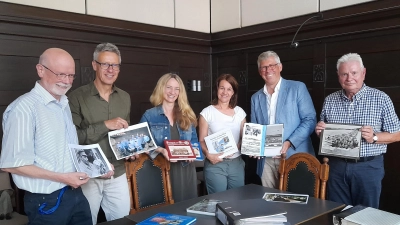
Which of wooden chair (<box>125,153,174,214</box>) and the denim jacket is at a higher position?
the denim jacket

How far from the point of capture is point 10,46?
3.31m

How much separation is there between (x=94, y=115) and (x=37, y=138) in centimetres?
64

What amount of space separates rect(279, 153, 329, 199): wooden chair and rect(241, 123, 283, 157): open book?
30cm

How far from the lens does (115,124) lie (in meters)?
2.42

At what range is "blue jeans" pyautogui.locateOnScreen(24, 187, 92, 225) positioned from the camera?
1.87 metres

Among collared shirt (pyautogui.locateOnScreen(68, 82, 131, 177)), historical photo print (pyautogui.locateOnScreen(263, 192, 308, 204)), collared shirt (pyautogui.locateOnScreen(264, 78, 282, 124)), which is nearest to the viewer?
historical photo print (pyautogui.locateOnScreen(263, 192, 308, 204))

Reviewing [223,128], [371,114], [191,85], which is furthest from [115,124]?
[191,85]

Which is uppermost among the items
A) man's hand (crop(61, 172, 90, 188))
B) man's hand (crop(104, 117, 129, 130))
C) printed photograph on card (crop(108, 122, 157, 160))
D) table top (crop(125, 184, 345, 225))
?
man's hand (crop(104, 117, 129, 130))

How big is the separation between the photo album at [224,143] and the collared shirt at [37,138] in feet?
3.99

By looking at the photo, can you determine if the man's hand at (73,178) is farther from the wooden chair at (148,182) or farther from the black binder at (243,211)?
the black binder at (243,211)

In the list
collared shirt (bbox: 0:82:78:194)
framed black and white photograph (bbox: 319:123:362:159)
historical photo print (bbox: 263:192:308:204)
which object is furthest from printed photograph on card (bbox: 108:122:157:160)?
framed black and white photograph (bbox: 319:123:362:159)

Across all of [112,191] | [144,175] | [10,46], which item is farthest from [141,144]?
[10,46]

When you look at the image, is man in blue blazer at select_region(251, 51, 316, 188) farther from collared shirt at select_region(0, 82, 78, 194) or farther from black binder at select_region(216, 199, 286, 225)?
collared shirt at select_region(0, 82, 78, 194)

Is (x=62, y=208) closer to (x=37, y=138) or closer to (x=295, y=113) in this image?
(x=37, y=138)
